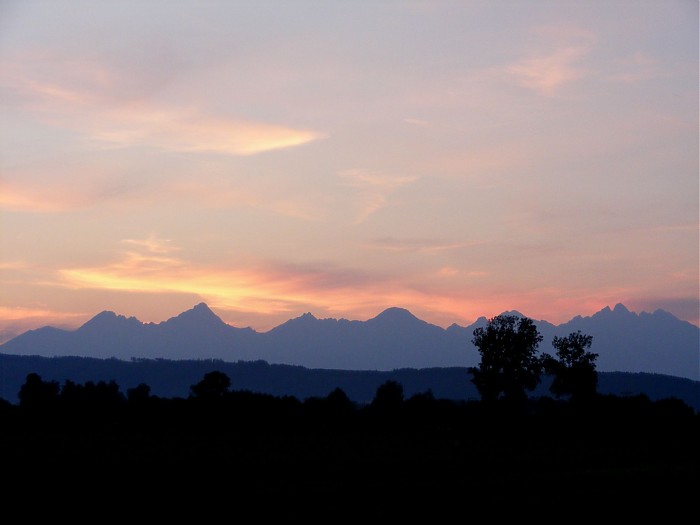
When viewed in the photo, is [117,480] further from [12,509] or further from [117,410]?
[117,410]

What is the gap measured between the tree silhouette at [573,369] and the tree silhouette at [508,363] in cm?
350

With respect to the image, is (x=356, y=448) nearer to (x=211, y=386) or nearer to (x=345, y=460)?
(x=345, y=460)

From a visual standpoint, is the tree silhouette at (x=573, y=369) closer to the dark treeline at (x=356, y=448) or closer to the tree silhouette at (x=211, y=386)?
the dark treeline at (x=356, y=448)

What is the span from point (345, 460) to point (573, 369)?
264ft

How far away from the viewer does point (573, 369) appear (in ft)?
480

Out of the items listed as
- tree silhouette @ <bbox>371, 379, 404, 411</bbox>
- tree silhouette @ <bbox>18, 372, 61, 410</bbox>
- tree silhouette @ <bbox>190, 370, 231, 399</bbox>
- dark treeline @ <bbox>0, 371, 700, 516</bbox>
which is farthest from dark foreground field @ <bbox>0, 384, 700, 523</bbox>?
tree silhouette @ <bbox>190, 370, 231, 399</bbox>

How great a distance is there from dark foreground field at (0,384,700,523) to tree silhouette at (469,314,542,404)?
1097 centimetres

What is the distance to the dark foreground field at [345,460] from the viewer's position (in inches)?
1838

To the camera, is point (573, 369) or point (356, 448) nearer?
point (356, 448)

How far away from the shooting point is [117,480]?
57094mm

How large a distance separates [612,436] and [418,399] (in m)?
49.6

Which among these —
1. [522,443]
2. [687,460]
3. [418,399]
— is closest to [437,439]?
[522,443]

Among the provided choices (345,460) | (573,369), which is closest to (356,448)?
(345,460)

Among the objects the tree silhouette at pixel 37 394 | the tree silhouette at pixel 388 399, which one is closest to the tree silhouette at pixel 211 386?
the tree silhouette at pixel 37 394
